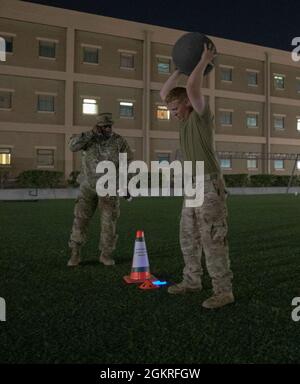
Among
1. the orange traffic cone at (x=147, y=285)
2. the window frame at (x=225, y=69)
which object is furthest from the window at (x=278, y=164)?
the orange traffic cone at (x=147, y=285)

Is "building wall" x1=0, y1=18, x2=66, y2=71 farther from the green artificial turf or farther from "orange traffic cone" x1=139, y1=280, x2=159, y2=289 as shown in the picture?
"orange traffic cone" x1=139, y1=280, x2=159, y2=289

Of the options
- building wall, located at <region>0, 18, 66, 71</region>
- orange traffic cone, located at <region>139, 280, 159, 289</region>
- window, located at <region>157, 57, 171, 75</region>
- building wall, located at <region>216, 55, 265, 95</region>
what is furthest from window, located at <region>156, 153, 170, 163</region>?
orange traffic cone, located at <region>139, 280, 159, 289</region>

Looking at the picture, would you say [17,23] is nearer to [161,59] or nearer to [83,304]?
[161,59]

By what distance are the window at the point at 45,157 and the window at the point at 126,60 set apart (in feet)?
29.9

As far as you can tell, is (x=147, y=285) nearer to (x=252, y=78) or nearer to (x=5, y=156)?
(x=5, y=156)

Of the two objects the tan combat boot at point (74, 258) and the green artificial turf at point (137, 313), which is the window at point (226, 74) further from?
the tan combat boot at point (74, 258)

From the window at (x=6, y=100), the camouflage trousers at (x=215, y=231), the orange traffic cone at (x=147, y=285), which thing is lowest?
the orange traffic cone at (x=147, y=285)

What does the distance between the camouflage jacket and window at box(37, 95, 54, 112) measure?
27738 mm

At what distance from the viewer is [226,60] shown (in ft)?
132

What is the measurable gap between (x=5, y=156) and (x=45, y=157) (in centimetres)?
284

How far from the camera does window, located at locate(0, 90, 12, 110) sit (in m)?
31.3

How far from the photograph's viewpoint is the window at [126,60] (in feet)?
117
